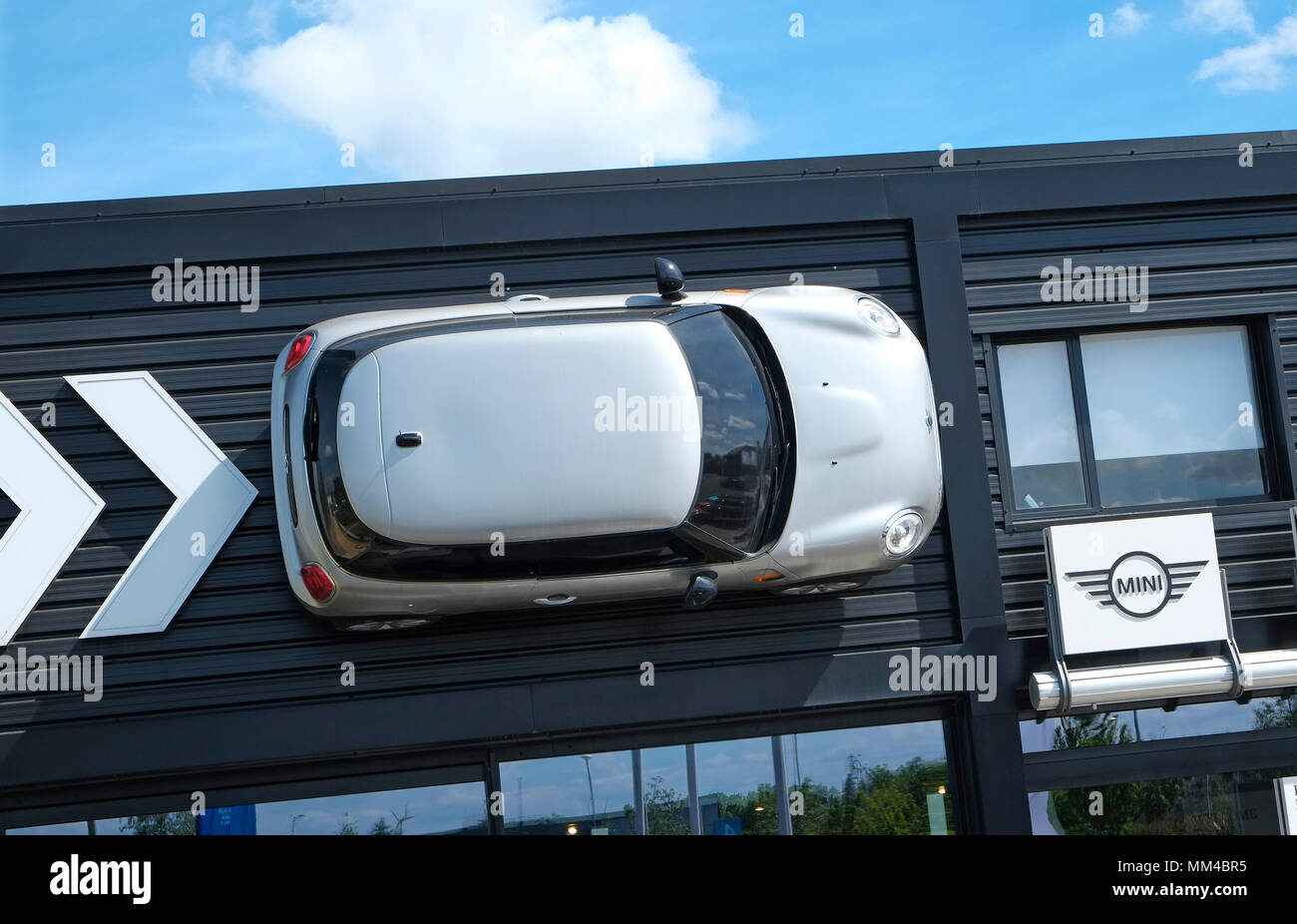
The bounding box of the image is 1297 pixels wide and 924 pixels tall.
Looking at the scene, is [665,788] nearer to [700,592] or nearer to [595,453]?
[700,592]

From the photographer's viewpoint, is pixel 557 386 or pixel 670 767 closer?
Answer: pixel 557 386

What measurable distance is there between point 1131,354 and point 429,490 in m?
4.47

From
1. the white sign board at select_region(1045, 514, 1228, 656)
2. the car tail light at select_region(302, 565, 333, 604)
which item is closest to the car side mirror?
the car tail light at select_region(302, 565, 333, 604)

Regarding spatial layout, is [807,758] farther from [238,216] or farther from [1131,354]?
[238,216]

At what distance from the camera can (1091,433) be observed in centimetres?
632

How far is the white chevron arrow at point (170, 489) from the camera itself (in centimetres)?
563

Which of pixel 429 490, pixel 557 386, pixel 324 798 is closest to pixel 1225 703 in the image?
pixel 557 386

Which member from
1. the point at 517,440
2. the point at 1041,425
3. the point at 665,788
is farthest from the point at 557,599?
the point at 1041,425

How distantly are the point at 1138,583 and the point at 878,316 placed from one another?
2.19 meters

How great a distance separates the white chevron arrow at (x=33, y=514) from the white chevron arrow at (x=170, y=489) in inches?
13.5

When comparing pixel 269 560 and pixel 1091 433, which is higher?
pixel 1091 433

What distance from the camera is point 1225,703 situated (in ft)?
20.2
